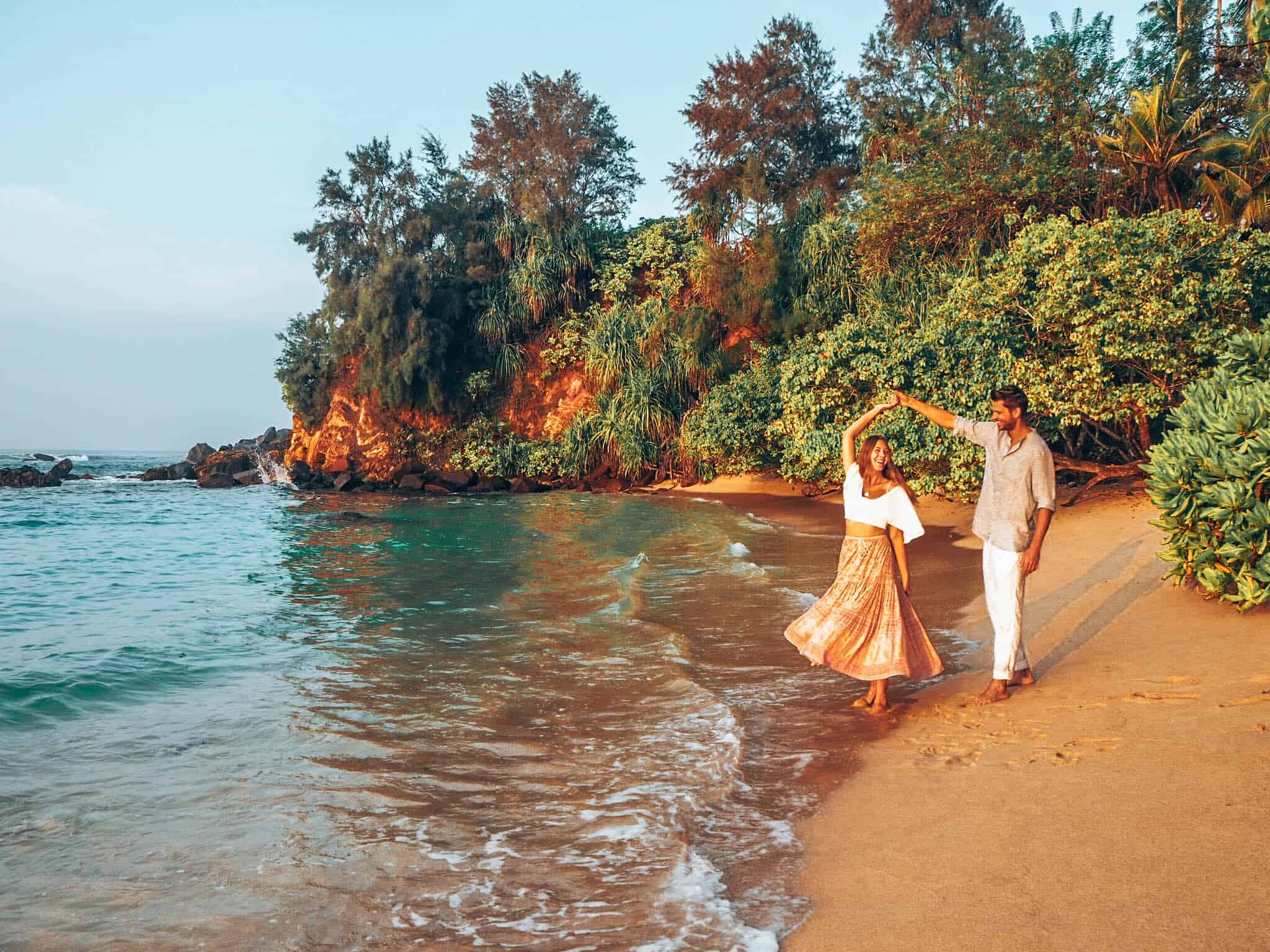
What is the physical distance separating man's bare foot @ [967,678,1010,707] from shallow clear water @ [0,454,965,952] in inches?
32.5

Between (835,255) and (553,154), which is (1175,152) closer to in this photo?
(835,255)

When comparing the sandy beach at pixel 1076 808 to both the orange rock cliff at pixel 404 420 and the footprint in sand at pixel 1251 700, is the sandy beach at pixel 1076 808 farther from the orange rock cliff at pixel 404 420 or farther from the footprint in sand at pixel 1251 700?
the orange rock cliff at pixel 404 420

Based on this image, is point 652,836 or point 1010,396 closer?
point 652,836

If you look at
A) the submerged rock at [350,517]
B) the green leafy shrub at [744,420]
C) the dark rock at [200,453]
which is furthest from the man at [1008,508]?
the dark rock at [200,453]

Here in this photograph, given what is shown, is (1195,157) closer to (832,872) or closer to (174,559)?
(832,872)

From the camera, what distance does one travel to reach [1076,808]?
372cm

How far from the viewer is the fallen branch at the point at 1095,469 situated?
12.7 meters

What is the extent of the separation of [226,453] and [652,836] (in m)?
46.8

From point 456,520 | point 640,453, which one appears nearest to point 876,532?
point 456,520

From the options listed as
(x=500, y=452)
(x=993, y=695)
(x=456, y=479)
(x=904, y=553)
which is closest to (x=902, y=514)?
(x=904, y=553)

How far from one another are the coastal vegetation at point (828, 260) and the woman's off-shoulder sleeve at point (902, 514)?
682 centimetres

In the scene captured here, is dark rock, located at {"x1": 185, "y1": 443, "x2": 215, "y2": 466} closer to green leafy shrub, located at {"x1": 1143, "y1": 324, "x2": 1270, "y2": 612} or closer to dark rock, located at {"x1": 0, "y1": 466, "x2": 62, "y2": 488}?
dark rock, located at {"x1": 0, "y1": 466, "x2": 62, "y2": 488}

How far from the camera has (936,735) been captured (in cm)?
493

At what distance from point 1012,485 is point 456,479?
82.1ft
